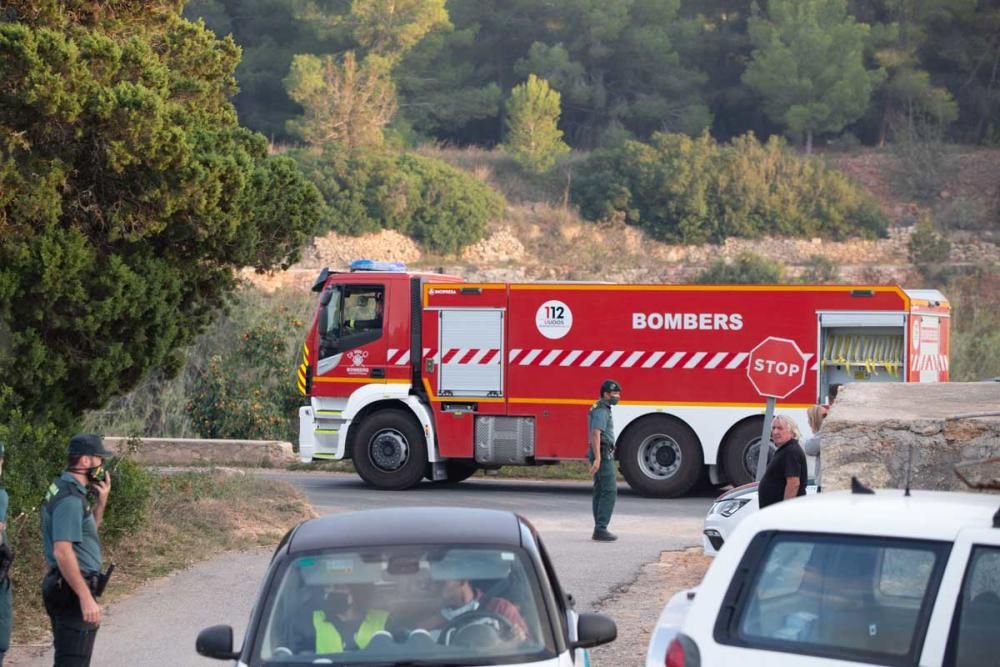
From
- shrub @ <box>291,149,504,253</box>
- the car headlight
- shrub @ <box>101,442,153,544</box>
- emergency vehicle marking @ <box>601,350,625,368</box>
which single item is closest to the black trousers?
shrub @ <box>101,442,153,544</box>

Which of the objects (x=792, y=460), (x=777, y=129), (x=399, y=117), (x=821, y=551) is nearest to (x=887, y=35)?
(x=777, y=129)

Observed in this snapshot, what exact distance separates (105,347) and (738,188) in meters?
54.1

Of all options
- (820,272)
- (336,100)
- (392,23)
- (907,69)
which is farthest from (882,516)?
(907,69)

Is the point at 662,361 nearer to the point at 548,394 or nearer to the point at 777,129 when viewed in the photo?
the point at 548,394

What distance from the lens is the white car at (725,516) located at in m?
12.9

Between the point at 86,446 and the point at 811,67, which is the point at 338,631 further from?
the point at 811,67

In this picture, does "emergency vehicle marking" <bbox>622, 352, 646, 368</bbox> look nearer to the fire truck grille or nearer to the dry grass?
the fire truck grille

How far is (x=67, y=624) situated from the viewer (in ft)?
23.9

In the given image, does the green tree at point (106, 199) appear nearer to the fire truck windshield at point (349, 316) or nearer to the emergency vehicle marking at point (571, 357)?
the emergency vehicle marking at point (571, 357)

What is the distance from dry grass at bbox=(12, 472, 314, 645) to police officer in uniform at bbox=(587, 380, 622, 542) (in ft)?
10.4

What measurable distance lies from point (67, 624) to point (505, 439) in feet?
43.8

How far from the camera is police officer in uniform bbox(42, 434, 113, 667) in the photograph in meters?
7.12

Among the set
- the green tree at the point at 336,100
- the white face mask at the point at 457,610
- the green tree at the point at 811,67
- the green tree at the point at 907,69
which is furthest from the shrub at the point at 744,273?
the white face mask at the point at 457,610

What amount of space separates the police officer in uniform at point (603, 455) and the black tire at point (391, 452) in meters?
Answer: 5.62
